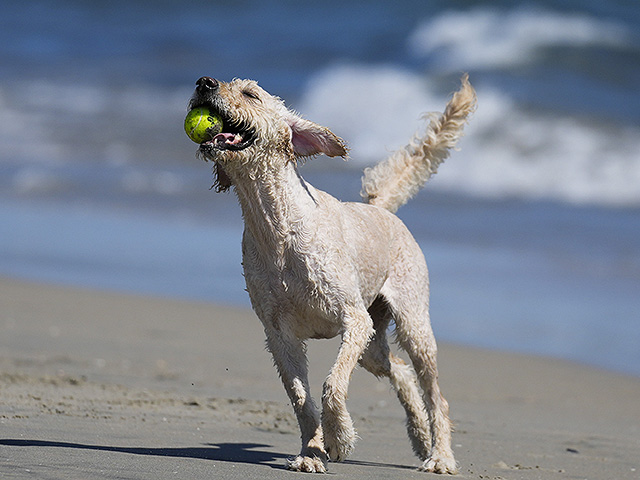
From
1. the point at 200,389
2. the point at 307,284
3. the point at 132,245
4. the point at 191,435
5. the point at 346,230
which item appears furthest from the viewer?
the point at 132,245

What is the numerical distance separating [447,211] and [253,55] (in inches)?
475

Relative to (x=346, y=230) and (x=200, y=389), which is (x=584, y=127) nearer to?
(x=200, y=389)

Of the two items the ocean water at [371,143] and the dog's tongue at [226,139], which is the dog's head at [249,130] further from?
the ocean water at [371,143]

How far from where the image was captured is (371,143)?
23.2 m

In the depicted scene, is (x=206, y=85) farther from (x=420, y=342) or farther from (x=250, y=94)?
(x=420, y=342)

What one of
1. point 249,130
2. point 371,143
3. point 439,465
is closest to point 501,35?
point 371,143

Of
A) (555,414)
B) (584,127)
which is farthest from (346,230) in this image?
(584,127)

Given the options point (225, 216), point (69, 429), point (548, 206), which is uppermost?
point (548, 206)

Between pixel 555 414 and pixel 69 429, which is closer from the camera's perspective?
pixel 69 429

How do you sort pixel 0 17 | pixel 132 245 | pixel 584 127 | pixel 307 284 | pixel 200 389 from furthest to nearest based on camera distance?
pixel 0 17
pixel 584 127
pixel 132 245
pixel 200 389
pixel 307 284

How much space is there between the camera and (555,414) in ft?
27.3

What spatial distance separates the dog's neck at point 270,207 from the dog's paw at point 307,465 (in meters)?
1.09

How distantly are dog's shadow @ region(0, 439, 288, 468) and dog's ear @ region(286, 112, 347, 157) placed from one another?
1.68m

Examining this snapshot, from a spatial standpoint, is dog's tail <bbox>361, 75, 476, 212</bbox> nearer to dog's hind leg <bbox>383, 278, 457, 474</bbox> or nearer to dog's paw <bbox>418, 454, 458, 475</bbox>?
dog's hind leg <bbox>383, 278, 457, 474</bbox>
